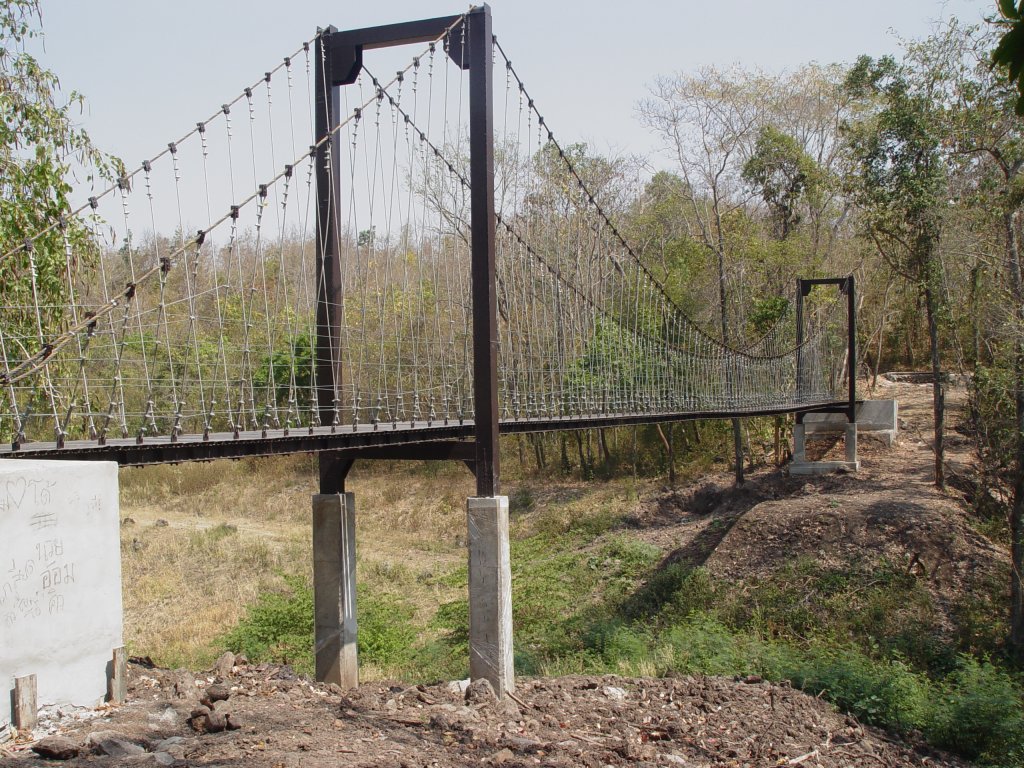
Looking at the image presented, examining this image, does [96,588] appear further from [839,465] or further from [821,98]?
[821,98]

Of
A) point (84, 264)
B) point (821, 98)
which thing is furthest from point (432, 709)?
point (821, 98)

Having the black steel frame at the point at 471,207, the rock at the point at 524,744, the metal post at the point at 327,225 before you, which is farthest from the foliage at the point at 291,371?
the rock at the point at 524,744

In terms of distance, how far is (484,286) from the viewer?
24.9 ft

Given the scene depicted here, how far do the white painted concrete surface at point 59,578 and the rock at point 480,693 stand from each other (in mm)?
2803

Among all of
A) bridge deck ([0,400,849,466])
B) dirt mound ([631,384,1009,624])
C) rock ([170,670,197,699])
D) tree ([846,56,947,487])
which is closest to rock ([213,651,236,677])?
rock ([170,670,197,699])

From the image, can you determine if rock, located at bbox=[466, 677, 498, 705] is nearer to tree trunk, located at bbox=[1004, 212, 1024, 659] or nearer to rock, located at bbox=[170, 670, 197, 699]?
rock, located at bbox=[170, 670, 197, 699]

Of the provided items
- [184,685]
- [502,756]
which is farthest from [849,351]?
[184,685]

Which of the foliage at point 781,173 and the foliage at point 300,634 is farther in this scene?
the foliage at point 781,173

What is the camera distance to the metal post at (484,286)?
754 cm

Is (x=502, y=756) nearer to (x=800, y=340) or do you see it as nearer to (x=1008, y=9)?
(x=1008, y=9)

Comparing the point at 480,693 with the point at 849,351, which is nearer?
the point at 480,693

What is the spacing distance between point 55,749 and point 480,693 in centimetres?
341

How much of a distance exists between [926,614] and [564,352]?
5.56 meters

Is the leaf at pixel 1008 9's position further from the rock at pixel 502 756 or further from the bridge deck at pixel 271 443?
the rock at pixel 502 756
